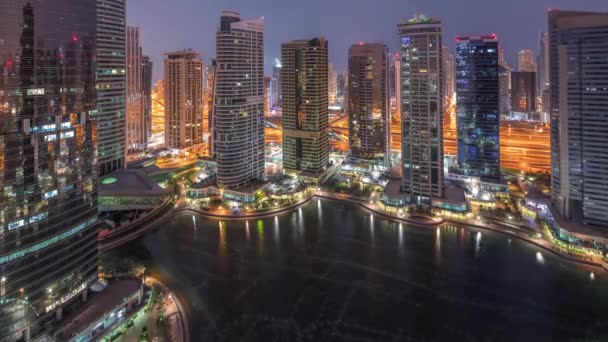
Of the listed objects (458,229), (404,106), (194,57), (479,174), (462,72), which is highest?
(194,57)

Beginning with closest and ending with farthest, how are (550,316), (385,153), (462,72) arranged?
1. (550,316)
2. (462,72)
3. (385,153)

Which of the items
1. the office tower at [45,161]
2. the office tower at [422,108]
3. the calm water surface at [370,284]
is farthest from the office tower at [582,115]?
the office tower at [45,161]

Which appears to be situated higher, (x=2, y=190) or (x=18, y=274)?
(x=2, y=190)

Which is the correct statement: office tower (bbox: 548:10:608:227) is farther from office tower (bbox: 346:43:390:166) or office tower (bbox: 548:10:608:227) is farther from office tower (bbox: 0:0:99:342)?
office tower (bbox: 0:0:99:342)

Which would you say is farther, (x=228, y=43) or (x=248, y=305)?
(x=228, y=43)

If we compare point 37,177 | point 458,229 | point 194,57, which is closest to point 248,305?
point 37,177

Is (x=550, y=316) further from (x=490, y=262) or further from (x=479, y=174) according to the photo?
(x=479, y=174)

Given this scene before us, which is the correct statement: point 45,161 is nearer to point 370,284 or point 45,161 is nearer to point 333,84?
Answer: point 370,284
